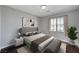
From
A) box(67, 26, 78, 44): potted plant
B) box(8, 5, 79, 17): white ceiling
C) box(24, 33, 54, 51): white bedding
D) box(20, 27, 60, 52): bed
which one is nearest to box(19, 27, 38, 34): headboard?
box(20, 27, 60, 52): bed

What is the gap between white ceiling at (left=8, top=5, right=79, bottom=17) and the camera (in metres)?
0.86

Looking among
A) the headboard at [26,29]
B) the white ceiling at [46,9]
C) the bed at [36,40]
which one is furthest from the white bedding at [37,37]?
the white ceiling at [46,9]

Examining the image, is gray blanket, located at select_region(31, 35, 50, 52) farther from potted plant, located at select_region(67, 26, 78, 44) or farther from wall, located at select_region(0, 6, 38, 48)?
Result: potted plant, located at select_region(67, 26, 78, 44)

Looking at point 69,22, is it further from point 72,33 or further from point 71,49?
point 71,49

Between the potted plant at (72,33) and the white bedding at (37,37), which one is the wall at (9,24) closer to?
the white bedding at (37,37)

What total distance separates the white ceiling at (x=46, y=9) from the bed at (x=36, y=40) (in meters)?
0.30

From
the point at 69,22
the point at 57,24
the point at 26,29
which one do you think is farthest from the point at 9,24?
the point at 69,22

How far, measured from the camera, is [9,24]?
2.80ft

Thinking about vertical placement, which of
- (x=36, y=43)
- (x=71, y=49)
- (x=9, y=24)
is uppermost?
(x=9, y=24)

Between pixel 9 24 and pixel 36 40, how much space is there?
496mm

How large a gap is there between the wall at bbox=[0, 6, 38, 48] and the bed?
0.13 metres

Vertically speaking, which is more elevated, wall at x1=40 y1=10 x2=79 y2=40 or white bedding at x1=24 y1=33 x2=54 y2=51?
wall at x1=40 y1=10 x2=79 y2=40

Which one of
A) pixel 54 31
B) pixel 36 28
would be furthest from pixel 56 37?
pixel 36 28
